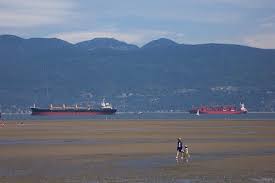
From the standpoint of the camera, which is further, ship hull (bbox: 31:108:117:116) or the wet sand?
ship hull (bbox: 31:108:117:116)

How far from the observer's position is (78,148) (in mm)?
44438

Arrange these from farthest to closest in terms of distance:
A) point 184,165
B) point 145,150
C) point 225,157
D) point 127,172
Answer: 1. point 145,150
2. point 225,157
3. point 184,165
4. point 127,172

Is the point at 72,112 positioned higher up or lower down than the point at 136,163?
higher up

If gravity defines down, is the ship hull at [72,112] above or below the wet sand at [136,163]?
above

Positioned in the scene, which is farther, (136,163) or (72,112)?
(72,112)

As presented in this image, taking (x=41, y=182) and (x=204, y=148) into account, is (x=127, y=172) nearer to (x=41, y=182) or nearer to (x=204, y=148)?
(x=41, y=182)

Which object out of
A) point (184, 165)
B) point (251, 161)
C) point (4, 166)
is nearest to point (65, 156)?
point (4, 166)

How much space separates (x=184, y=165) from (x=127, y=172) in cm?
414

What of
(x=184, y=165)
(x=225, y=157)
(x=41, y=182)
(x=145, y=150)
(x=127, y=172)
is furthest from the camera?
(x=145, y=150)

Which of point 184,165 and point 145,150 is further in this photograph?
point 145,150

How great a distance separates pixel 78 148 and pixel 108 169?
47.6 ft

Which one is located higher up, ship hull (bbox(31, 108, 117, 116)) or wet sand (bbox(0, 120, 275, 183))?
ship hull (bbox(31, 108, 117, 116))

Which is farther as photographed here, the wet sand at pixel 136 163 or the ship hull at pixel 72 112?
the ship hull at pixel 72 112

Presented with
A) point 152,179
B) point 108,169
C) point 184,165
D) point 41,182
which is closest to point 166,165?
point 184,165
